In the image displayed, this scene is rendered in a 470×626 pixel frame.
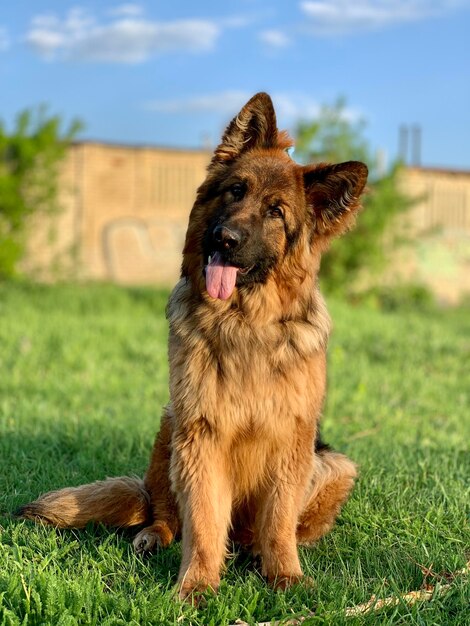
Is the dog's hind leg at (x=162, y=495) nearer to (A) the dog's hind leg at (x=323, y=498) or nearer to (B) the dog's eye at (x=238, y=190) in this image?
(A) the dog's hind leg at (x=323, y=498)

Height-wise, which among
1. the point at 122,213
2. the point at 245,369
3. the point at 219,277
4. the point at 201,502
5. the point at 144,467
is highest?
the point at 122,213

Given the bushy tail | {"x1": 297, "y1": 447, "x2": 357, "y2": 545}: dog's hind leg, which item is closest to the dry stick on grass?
{"x1": 297, "y1": 447, "x2": 357, "y2": 545}: dog's hind leg

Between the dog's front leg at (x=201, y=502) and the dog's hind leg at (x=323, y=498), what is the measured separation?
1.95 ft

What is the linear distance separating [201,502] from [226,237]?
1.24m

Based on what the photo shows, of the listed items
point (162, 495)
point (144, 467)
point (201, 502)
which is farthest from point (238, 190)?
point (144, 467)

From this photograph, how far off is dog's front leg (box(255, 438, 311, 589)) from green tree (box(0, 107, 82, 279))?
12467 mm

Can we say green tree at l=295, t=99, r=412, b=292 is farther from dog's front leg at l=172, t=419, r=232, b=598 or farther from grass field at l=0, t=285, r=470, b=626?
dog's front leg at l=172, t=419, r=232, b=598

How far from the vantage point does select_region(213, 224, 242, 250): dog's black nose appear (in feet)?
11.8

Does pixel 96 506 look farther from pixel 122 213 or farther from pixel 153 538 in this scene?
pixel 122 213

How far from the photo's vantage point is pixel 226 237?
3600 millimetres

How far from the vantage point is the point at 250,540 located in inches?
162

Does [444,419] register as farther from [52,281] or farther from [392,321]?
[52,281]

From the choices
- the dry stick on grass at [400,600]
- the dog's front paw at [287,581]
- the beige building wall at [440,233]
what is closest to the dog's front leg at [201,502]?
the dog's front paw at [287,581]

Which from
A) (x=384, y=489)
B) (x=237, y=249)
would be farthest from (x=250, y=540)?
(x=237, y=249)
